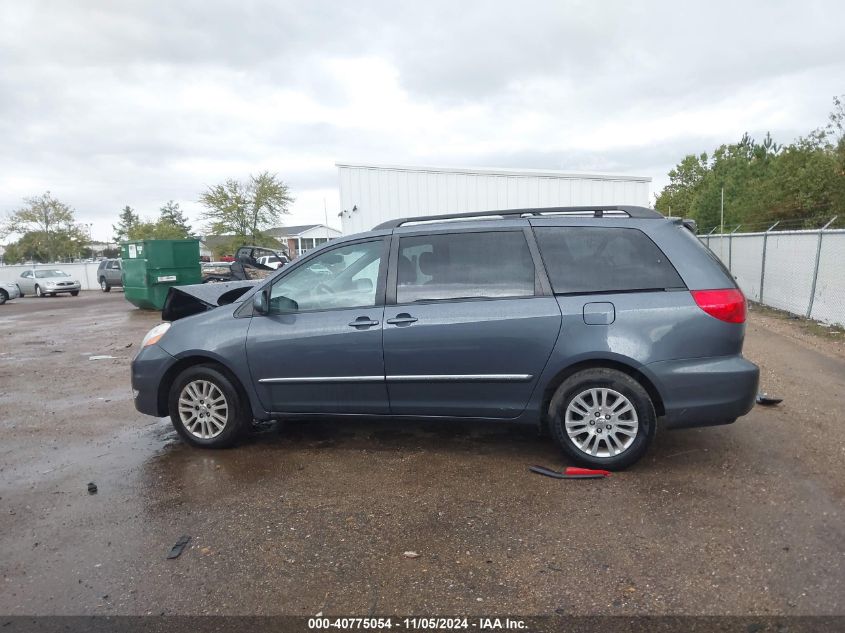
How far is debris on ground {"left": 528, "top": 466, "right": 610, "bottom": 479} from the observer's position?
3.83 metres

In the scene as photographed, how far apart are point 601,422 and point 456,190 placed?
403 inches

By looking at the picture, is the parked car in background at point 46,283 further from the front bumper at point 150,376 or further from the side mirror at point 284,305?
the side mirror at point 284,305

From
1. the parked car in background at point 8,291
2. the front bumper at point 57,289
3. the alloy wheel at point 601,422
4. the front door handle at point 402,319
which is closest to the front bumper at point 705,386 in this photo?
the alloy wheel at point 601,422

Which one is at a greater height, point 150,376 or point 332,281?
point 332,281

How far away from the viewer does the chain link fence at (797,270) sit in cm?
927

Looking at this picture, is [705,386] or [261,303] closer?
[705,386]

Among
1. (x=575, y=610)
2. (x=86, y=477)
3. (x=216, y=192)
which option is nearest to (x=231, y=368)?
(x=86, y=477)

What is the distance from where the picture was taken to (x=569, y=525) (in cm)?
322

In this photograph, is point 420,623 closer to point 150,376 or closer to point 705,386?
point 705,386

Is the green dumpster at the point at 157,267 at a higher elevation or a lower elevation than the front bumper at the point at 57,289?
higher

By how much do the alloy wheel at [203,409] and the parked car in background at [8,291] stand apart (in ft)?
85.4

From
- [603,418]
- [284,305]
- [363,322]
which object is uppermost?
[284,305]

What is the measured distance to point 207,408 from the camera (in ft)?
14.9

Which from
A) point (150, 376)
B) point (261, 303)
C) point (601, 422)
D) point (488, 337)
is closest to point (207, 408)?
point (150, 376)
